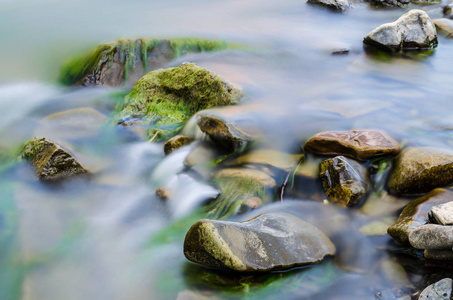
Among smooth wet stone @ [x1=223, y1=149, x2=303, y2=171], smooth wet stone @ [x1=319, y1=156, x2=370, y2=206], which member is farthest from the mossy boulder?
smooth wet stone @ [x1=319, y1=156, x2=370, y2=206]

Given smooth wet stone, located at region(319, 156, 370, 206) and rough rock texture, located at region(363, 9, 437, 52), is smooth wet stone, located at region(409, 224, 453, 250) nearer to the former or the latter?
smooth wet stone, located at region(319, 156, 370, 206)

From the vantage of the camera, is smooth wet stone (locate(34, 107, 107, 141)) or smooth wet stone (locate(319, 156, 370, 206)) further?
smooth wet stone (locate(34, 107, 107, 141))

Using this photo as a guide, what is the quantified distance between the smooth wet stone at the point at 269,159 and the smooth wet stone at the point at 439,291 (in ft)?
7.05

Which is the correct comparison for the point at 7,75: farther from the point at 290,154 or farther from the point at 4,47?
the point at 290,154

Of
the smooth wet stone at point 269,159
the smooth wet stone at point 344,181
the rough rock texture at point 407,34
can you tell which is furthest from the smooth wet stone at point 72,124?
the rough rock texture at point 407,34

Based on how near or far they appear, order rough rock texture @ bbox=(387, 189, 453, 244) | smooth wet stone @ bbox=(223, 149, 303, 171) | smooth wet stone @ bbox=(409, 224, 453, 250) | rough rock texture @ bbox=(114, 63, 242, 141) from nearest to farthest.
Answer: smooth wet stone @ bbox=(409, 224, 453, 250)
rough rock texture @ bbox=(387, 189, 453, 244)
smooth wet stone @ bbox=(223, 149, 303, 171)
rough rock texture @ bbox=(114, 63, 242, 141)

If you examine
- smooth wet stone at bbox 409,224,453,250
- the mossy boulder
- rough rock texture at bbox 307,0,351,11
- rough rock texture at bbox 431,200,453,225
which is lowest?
smooth wet stone at bbox 409,224,453,250

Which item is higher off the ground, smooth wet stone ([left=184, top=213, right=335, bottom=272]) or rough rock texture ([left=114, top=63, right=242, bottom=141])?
rough rock texture ([left=114, top=63, right=242, bottom=141])

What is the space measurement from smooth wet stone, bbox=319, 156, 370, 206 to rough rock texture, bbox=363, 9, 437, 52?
499 centimetres

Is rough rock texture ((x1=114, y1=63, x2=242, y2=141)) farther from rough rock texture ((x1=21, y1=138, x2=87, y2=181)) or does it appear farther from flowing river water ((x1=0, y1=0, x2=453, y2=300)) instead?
rough rock texture ((x1=21, y1=138, x2=87, y2=181))

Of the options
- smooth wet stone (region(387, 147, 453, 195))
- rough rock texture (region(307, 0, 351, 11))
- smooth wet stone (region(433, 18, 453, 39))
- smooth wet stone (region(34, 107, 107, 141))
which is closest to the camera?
smooth wet stone (region(387, 147, 453, 195))

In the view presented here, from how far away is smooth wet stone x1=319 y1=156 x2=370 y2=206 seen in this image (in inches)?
167

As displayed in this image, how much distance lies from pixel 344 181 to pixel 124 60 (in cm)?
534

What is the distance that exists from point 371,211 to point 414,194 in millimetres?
517
